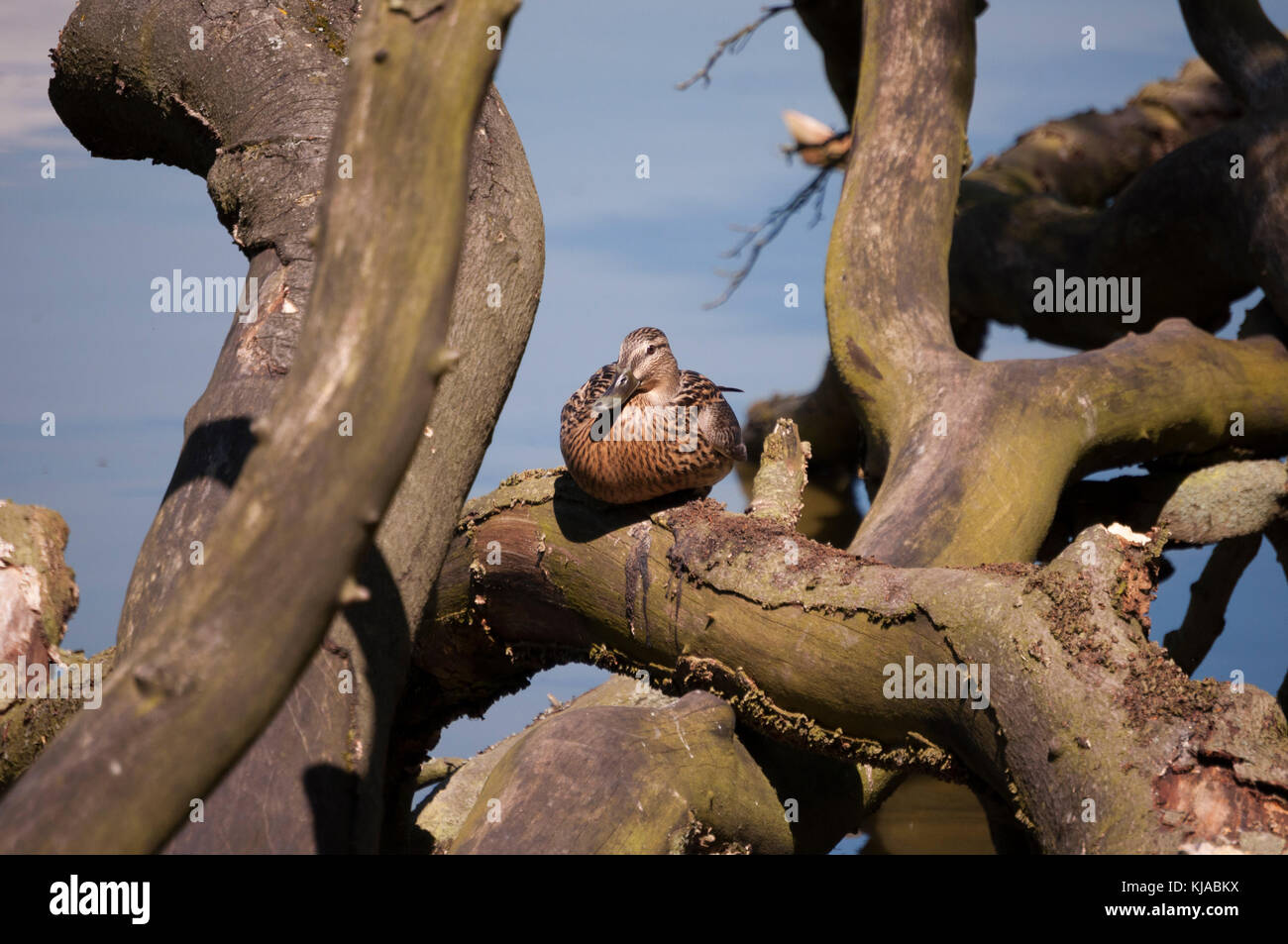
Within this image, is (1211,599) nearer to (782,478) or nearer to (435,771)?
(782,478)

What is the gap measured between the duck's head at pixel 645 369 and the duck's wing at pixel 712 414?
5 cm

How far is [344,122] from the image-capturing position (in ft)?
5.39

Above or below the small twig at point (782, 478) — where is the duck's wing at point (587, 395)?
above

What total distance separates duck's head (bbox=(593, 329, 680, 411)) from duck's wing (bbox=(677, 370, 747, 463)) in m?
0.05

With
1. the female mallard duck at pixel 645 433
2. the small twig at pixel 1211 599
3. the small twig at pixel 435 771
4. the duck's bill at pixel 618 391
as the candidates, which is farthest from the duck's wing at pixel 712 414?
the small twig at pixel 1211 599

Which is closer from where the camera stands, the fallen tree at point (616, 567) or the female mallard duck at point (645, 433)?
the fallen tree at point (616, 567)

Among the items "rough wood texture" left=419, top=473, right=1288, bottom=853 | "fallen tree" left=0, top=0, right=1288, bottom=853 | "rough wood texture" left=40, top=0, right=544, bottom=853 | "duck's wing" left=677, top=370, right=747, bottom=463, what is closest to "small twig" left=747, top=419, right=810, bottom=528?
"fallen tree" left=0, top=0, right=1288, bottom=853

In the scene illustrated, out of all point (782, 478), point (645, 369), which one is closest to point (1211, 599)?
point (782, 478)

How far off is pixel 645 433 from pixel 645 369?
1.02ft

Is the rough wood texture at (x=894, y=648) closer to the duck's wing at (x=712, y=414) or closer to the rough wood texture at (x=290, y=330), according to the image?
the duck's wing at (x=712, y=414)

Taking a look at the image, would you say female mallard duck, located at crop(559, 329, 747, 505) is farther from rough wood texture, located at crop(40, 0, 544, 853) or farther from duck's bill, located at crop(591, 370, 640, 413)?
rough wood texture, located at crop(40, 0, 544, 853)

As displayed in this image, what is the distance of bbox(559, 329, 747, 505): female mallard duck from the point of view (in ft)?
11.1

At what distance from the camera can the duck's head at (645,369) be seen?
3.49m
